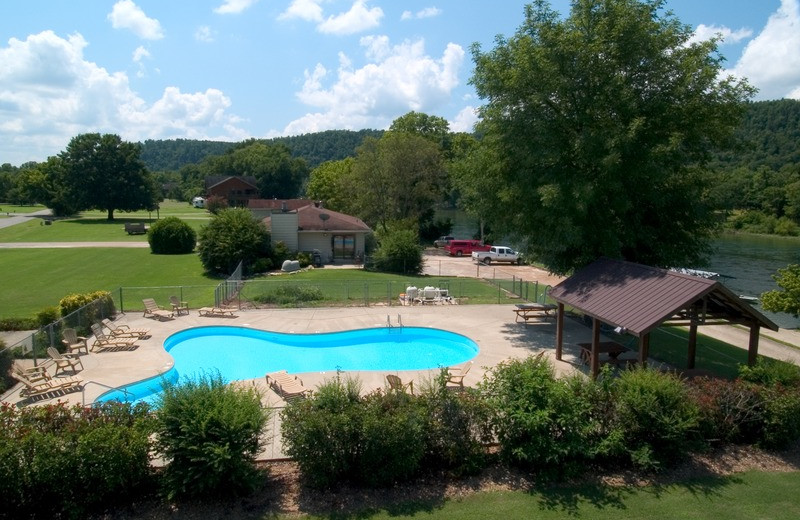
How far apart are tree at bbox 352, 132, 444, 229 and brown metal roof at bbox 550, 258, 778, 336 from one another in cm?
3729

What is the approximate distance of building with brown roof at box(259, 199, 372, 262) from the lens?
40938 mm

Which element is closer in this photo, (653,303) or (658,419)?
(658,419)

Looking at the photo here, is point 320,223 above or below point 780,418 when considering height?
above

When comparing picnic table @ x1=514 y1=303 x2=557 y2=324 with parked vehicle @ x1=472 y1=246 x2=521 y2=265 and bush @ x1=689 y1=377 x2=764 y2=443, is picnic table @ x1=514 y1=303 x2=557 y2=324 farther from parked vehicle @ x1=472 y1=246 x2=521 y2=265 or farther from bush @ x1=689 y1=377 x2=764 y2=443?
parked vehicle @ x1=472 y1=246 x2=521 y2=265

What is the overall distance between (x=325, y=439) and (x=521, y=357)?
1068 cm

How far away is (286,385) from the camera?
1438 centimetres

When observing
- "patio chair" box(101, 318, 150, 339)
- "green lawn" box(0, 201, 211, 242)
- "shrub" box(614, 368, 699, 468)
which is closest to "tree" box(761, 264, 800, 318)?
"shrub" box(614, 368, 699, 468)

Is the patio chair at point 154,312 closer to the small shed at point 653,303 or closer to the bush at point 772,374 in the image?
the small shed at point 653,303

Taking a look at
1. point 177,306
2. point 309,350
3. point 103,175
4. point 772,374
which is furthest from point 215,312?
point 103,175

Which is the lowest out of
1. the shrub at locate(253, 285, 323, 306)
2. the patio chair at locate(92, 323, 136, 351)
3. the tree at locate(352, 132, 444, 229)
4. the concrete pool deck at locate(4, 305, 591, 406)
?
the concrete pool deck at locate(4, 305, 591, 406)

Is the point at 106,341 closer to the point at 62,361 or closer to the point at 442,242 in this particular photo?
the point at 62,361

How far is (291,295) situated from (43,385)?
41.5 ft

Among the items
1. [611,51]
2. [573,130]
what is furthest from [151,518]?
[611,51]

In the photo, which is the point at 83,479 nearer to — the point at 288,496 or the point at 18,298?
the point at 288,496
